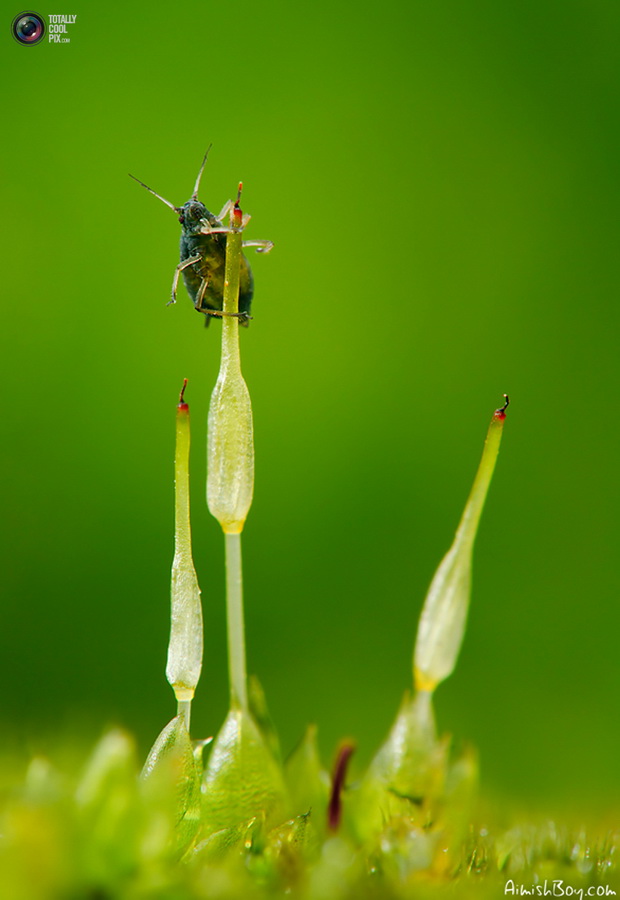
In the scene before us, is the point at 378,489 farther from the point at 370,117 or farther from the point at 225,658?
the point at 370,117

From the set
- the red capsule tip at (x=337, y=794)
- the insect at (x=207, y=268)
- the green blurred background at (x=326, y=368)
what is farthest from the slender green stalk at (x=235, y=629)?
the green blurred background at (x=326, y=368)

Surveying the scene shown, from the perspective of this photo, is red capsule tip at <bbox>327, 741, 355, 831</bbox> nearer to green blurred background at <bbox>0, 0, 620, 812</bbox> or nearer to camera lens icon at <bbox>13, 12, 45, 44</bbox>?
green blurred background at <bbox>0, 0, 620, 812</bbox>

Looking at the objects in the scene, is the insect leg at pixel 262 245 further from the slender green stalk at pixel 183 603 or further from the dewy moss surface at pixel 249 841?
the dewy moss surface at pixel 249 841

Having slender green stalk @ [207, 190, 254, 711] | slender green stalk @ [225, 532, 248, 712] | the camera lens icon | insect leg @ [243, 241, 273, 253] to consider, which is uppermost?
the camera lens icon

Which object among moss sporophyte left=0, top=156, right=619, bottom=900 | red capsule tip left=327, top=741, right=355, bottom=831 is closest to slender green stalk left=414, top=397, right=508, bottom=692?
moss sporophyte left=0, top=156, right=619, bottom=900

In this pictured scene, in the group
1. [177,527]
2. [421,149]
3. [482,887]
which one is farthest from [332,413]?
[482,887]
